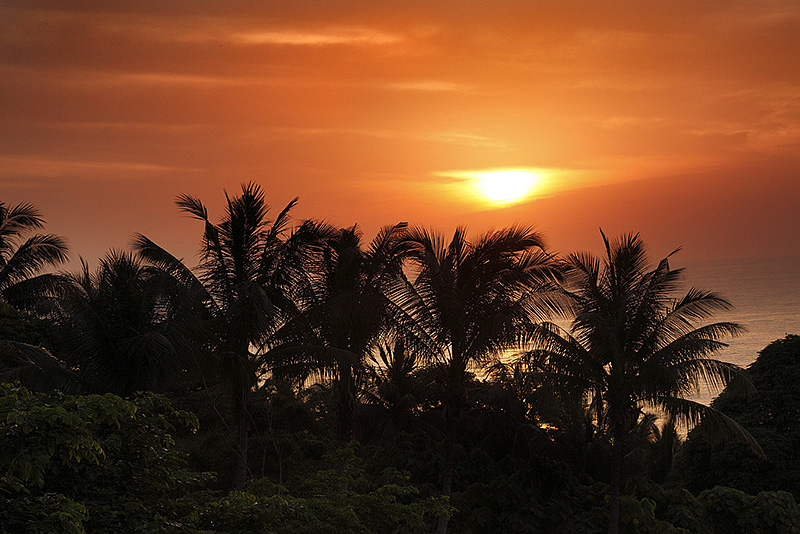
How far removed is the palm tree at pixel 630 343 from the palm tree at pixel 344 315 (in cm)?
469

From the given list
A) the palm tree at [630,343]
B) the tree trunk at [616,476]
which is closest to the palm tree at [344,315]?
the palm tree at [630,343]

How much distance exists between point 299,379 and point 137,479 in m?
10.5

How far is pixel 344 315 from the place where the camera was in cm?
1844

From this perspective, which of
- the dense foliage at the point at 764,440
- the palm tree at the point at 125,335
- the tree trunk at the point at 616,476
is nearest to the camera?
the palm tree at the point at 125,335

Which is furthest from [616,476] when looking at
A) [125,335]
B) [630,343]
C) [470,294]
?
[125,335]

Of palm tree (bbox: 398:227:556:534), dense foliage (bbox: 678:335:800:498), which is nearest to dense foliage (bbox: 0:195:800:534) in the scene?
palm tree (bbox: 398:227:556:534)

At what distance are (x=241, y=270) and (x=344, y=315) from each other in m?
3.95

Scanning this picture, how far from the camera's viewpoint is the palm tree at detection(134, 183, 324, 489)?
19.4 metres

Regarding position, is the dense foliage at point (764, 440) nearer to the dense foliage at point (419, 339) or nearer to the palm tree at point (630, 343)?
the dense foliage at point (419, 339)

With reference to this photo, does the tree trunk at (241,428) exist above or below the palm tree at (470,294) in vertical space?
below

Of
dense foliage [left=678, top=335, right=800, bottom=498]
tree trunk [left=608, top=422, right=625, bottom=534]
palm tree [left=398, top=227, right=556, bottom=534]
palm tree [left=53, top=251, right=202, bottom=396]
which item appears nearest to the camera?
palm tree [left=53, top=251, right=202, bottom=396]

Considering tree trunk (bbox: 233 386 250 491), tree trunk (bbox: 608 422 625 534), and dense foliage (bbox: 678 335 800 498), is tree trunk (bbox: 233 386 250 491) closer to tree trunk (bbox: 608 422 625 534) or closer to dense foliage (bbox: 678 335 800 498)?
tree trunk (bbox: 608 422 625 534)

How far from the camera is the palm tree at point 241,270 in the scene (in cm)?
1938

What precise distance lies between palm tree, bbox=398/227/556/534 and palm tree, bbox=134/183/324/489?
12.0ft
